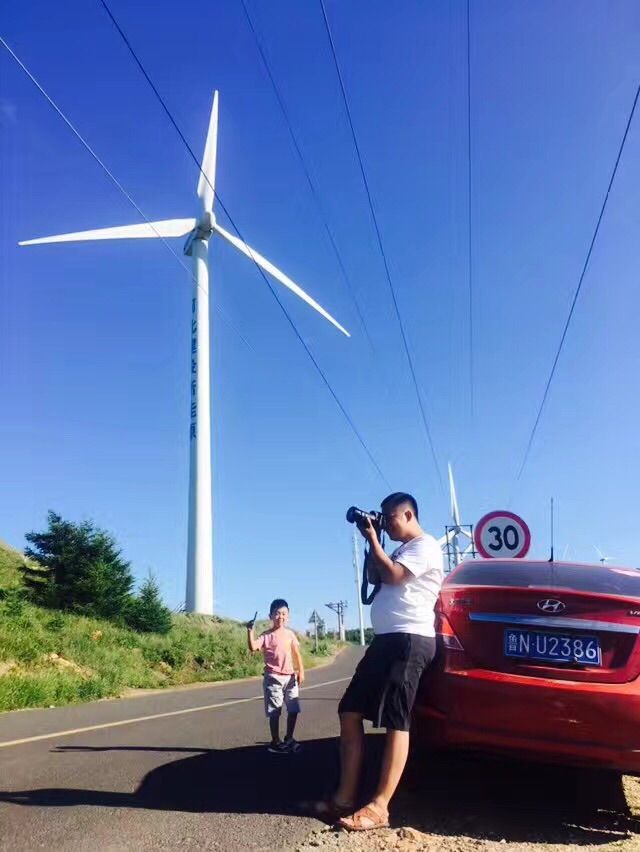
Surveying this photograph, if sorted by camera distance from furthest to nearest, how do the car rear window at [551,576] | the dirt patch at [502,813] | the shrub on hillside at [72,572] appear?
the shrub on hillside at [72,572] < the car rear window at [551,576] < the dirt patch at [502,813]

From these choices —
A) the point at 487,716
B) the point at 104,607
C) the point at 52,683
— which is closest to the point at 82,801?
the point at 487,716

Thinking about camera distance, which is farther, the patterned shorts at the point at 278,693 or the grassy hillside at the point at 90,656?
the grassy hillside at the point at 90,656

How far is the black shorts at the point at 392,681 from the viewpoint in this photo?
11.7 feet

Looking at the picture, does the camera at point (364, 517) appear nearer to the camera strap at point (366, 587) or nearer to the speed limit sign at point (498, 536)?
the camera strap at point (366, 587)

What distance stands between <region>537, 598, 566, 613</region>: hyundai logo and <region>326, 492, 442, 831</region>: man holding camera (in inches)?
22.1

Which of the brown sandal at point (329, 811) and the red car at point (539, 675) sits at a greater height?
the red car at point (539, 675)

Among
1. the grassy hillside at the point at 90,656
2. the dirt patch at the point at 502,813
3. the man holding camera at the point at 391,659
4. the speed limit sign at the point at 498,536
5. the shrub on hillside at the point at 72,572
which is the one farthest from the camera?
the shrub on hillside at the point at 72,572

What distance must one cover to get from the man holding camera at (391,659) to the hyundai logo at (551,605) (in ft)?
1.84

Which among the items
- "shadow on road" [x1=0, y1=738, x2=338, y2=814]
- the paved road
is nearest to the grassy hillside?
the paved road

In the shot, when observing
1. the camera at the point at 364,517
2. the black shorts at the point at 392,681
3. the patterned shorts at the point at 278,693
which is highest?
the camera at the point at 364,517

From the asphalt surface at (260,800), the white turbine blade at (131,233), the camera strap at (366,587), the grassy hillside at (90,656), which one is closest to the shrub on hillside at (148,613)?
the grassy hillside at (90,656)

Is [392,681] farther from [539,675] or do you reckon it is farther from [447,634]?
[539,675]

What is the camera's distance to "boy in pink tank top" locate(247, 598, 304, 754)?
5953 millimetres

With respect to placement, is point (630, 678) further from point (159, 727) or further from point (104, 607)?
point (104, 607)
